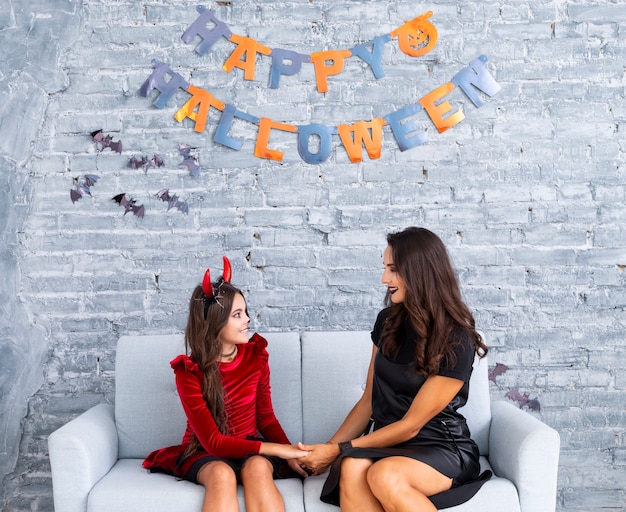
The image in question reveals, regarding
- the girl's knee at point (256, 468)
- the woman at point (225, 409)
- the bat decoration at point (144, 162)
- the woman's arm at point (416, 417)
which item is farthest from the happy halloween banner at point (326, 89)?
the girl's knee at point (256, 468)

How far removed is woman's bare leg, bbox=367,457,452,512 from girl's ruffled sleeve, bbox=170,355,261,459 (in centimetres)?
40

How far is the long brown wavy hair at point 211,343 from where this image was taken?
2.19 meters

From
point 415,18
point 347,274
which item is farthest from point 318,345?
point 415,18

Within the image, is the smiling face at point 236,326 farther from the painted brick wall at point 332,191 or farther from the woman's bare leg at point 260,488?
the painted brick wall at point 332,191

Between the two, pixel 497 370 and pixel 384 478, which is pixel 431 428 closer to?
pixel 384 478

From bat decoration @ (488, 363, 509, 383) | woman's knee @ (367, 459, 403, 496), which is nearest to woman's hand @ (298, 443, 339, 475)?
woman's knee @ (367, 459, 403, 496)

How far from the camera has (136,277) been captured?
2.78m

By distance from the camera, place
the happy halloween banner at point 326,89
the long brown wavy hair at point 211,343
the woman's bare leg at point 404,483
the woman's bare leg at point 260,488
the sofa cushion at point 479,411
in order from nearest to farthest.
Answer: the woman's bare leg at point 404,483
the woman's bare leg at point 260,488
the long brown wavy hair at point 211,343
the sofa cushion at point 479,411
the happy halloween banner at point 326,89

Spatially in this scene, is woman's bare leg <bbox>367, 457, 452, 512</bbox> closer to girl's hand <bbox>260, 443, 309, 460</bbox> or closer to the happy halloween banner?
girl's hand <bbox>260, 443, 309, 460</bbox>

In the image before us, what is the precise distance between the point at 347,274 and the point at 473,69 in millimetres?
873

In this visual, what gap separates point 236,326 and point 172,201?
728 mm

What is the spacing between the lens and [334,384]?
2.42m

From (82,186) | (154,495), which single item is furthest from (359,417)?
(82,186)

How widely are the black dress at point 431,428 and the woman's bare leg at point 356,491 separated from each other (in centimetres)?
3
